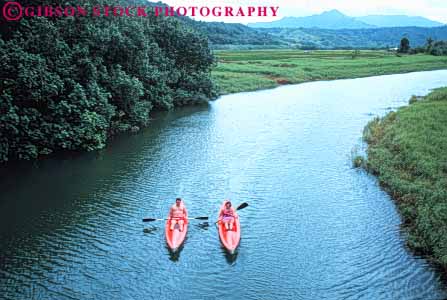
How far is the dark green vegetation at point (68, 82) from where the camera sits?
87.0ft

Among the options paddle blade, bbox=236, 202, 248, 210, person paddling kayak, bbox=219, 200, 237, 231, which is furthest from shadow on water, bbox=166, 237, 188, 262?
paddle blade, bbox=236, 202, 248, 210

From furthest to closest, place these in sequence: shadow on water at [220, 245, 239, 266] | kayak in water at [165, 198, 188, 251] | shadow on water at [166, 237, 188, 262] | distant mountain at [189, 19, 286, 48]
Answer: distant mountain at [189, 19, 286, 48] → kayak in water at [165, 198, 188, 251] → shadow on water at [166, 237, 188, 262] → shadow on water at [220, 245, 239, 266]

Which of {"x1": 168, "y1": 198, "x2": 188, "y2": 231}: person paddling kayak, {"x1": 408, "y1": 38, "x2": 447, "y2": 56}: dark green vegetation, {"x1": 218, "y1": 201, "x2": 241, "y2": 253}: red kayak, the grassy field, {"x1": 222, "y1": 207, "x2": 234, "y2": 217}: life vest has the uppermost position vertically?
{"x1": 408, "y1": 38, "x2": 447, "y2": 56}: dark green vegetation

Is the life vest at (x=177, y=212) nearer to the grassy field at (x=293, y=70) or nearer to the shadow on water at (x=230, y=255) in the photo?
the shadow on water at (x=230, y=255)

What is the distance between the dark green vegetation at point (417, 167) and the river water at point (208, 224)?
71 cm

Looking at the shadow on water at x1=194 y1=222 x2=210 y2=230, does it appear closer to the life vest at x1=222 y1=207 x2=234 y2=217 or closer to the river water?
the river water

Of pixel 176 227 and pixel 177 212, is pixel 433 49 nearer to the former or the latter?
pixel 177 212

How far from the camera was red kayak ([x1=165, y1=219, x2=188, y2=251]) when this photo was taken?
59.2ft

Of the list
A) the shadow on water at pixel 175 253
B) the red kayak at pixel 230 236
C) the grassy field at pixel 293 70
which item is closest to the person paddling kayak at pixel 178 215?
the shadow on water at pixel 175 253

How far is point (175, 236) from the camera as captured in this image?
18.5 m

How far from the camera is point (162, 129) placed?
125 ft

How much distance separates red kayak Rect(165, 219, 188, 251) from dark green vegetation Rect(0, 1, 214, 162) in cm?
1242

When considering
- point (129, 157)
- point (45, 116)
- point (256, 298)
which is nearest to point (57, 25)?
point (45, 116)

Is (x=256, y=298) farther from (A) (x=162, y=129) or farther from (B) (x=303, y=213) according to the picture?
(A) (x=162, y=129)
